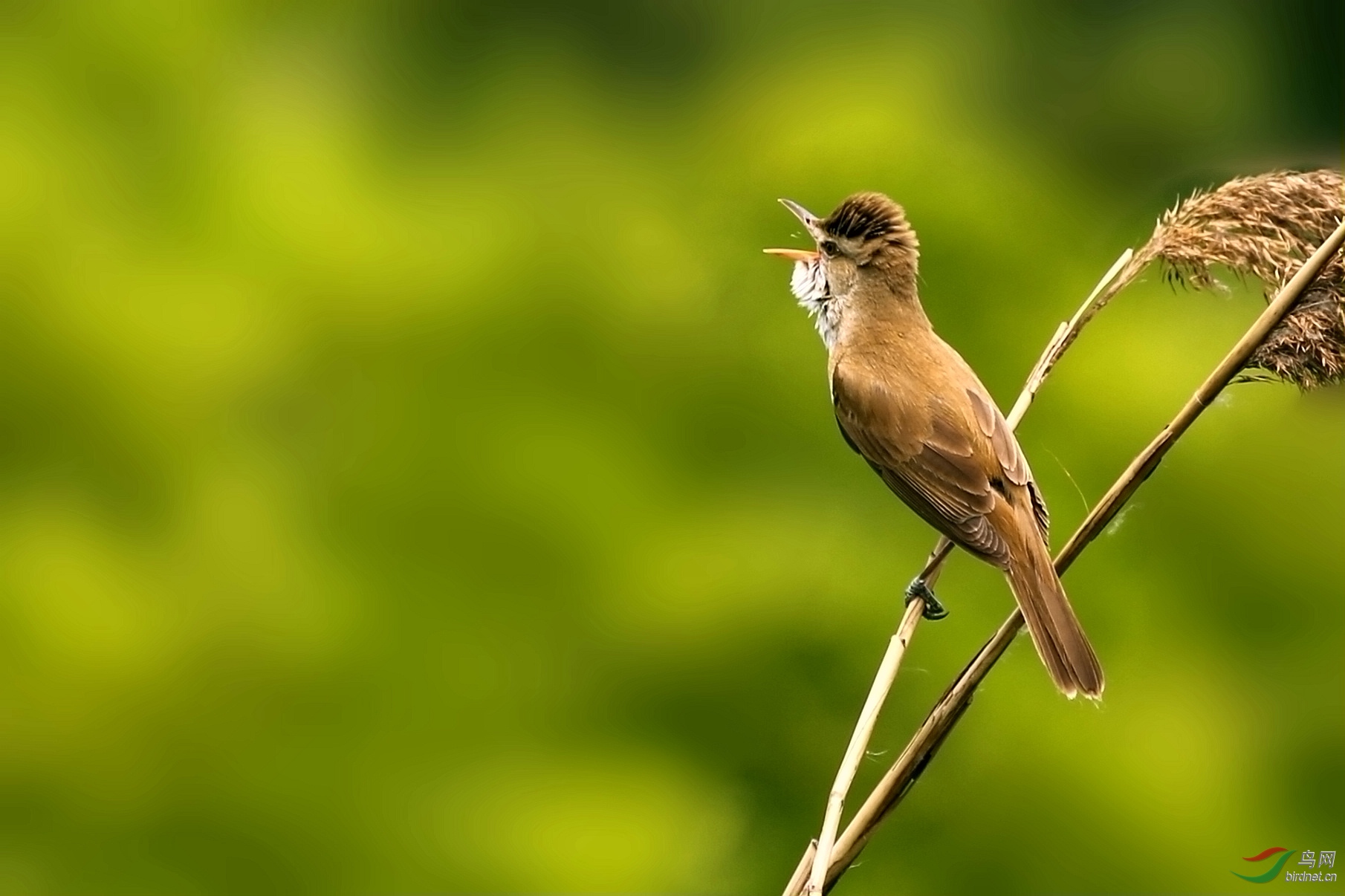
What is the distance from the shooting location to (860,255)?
1.62 meters

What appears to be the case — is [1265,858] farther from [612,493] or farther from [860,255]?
[860,255]

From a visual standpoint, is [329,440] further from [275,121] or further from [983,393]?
[983,393]

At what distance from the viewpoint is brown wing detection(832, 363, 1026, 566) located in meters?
1.47

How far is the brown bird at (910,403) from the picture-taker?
146 centimetres

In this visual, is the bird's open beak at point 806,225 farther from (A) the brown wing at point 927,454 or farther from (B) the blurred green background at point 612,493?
(B) the blurred green background at point 612,493

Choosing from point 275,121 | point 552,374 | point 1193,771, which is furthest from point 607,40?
point 1193,771

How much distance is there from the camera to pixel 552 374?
3.12 meters

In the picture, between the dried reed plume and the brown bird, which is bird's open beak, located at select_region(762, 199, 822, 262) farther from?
the dried reed plume

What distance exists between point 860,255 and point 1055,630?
49 centimetres

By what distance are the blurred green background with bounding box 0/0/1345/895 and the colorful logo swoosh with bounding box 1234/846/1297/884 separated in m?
0.07

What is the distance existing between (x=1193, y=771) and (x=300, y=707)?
5.15 ft

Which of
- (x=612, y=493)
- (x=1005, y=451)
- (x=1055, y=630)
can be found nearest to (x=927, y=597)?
(x=1055, y=630)

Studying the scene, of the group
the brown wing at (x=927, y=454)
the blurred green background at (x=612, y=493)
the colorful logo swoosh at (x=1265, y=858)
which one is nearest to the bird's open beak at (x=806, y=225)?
the brown wing at (x=927, y=454)

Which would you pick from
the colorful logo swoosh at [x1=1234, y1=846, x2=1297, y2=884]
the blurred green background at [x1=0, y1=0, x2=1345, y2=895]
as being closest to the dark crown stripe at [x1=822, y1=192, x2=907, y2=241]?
the blurred green background at [x1=0, y1=0, x2=1345, y2=895]
